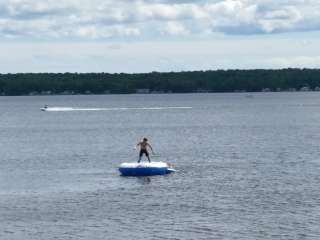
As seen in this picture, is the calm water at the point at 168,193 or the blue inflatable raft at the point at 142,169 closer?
the calm water at the point at 168,193

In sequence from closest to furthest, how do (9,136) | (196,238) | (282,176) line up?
(196,238), (282,176), (9,136)

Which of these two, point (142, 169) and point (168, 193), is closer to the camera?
point (168, 193)

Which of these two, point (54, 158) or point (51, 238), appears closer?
point (51, 238)

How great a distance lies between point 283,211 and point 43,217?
13.1 metres

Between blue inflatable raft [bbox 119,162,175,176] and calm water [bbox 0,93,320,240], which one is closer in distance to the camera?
calm water [bbox 0,93,320,240]

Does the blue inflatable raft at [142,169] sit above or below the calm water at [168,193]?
above

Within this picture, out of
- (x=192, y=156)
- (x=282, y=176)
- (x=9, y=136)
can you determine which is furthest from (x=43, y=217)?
(x=9, y=136)

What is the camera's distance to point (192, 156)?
8350 cm

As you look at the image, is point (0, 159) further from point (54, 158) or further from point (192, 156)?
point (192, 156)

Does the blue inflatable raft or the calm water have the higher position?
the blue inflatable raft

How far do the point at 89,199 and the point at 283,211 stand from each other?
12.0 metres

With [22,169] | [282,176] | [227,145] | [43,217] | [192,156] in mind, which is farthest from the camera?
[227,145]

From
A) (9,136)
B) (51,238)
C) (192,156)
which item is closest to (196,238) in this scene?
(51,238)

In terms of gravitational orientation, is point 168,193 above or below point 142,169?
below
